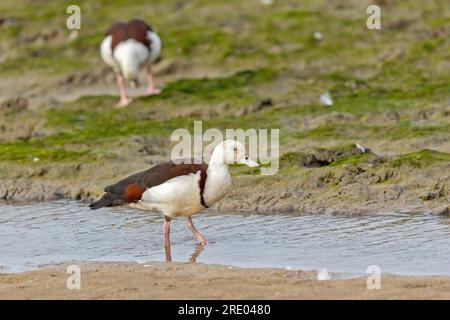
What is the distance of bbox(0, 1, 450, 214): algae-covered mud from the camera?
13.0 meters

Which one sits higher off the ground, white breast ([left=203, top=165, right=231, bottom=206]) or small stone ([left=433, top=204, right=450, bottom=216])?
white breast ([left=203, top=165, right=231, bottom=206])

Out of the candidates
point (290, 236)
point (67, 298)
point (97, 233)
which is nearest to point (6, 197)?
point (97, 233)

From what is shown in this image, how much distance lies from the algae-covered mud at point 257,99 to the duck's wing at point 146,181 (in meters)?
2.05

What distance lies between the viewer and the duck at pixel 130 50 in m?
19.3

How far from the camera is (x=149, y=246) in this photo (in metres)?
11.2

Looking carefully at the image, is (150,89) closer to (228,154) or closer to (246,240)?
(246,240)

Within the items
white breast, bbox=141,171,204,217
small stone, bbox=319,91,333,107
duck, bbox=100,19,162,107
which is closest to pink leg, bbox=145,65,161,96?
duck, bbox=100,19,162,107

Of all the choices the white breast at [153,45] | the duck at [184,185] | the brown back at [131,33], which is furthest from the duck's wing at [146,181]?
the white breast at [153,45]

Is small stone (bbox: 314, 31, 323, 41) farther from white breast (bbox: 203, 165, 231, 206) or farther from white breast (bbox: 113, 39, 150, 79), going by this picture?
white breast (bbox: 203, 165, 231, 206)

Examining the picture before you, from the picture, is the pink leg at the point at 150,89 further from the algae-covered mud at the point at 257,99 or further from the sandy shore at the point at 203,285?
the sandy shore at the point at 203,285

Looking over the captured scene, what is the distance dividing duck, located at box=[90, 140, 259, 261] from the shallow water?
0.47 metres

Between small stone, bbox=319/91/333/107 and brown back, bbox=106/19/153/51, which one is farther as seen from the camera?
brown back, bbox=106/19/153/51

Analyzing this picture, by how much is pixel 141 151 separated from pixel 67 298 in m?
6.94
